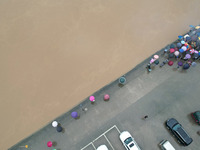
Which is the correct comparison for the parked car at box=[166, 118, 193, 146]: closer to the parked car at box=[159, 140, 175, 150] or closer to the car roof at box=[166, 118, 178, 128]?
the car roof at box=[166, 118, 178, 128]

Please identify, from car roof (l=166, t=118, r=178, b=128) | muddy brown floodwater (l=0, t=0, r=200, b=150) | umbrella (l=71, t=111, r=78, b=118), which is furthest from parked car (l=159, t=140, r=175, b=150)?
umbrella (l=71, t=111, r=78, b=118)

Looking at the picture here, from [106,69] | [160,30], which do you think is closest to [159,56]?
[160,30]

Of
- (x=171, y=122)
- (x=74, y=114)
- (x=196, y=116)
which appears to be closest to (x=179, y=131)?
(x=171, y=122)

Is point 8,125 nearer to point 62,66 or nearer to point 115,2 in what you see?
point 62,66

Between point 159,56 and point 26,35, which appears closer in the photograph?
point 159,56

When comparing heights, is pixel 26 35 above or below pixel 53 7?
below

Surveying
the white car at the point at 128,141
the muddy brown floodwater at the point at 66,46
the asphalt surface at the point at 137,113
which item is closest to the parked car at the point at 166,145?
the asphalt surface at the point at 137,113

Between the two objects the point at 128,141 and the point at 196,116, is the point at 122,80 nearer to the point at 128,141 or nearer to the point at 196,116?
the point at 128,141

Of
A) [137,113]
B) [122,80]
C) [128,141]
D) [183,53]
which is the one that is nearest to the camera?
[128,141]
